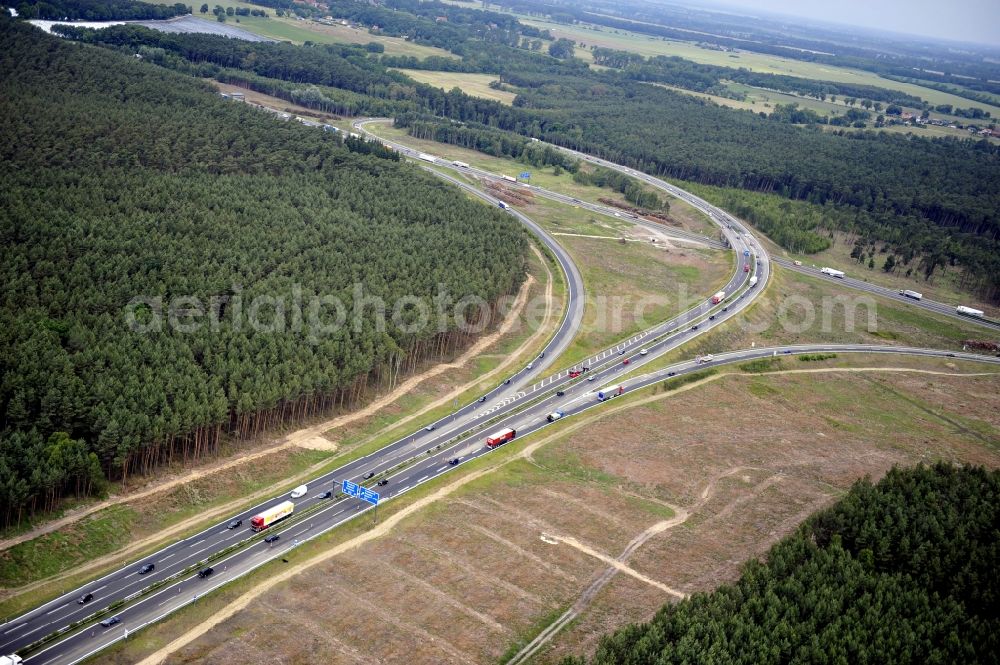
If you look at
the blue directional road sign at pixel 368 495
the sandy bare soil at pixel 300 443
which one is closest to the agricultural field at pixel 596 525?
the blue directional road sign at pixel 368 495

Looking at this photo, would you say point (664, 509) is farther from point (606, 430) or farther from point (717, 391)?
point (717, 391)

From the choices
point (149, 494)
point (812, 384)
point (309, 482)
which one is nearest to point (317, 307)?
point (309, 482)

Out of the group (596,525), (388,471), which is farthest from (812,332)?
(388,471)

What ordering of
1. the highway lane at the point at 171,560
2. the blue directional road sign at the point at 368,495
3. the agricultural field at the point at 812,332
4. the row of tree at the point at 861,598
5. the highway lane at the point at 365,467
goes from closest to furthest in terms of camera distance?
the row of tree at the point at 861,598, the highway lane at the point at 171,560, the highway lane at the point at 365,467, the blue directional road sign at the point at 368,495, the agricultural field at the point at 812,332

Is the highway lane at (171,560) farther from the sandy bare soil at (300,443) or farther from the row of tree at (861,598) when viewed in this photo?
the row of tree at (861,598)

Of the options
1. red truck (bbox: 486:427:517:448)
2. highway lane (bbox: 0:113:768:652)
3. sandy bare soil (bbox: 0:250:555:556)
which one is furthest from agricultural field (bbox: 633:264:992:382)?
red truck (bbox: 486:427:517:448)

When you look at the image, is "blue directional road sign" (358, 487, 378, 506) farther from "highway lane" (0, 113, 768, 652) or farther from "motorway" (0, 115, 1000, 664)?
"highway lane" (0, 113, 768, 652)
